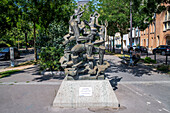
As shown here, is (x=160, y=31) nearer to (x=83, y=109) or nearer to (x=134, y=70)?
(x=134, y=70)

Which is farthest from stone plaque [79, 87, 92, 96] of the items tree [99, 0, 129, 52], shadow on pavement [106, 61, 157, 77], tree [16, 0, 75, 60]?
tree [99, 0, 129, 52]

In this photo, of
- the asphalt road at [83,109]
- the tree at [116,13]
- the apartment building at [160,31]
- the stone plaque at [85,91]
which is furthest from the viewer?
the apartment building at [160,31]

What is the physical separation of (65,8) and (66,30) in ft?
21.5

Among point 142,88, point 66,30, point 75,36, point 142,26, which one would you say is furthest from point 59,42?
point 142,26

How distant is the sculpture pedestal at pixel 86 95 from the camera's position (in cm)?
541

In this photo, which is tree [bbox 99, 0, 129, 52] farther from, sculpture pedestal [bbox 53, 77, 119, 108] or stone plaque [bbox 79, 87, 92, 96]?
stone plaque [bbox 79, 87, 92, 96]

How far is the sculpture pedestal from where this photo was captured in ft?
17.7

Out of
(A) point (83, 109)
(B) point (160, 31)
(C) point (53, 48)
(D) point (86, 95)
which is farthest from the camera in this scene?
(B) point (160, 31)

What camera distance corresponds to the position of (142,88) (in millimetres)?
7684

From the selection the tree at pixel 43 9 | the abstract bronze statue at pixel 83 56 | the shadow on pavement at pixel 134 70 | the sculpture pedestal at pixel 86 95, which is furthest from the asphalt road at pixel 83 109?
the tree at pixel 43 9

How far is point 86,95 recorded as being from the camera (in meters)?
5.57

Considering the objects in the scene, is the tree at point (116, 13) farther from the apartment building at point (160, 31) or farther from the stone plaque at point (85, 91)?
the stone plaque at point (85, 91)

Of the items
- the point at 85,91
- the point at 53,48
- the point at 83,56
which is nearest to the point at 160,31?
the point at 53,48

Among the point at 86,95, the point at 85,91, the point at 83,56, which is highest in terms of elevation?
the point at 83,56
